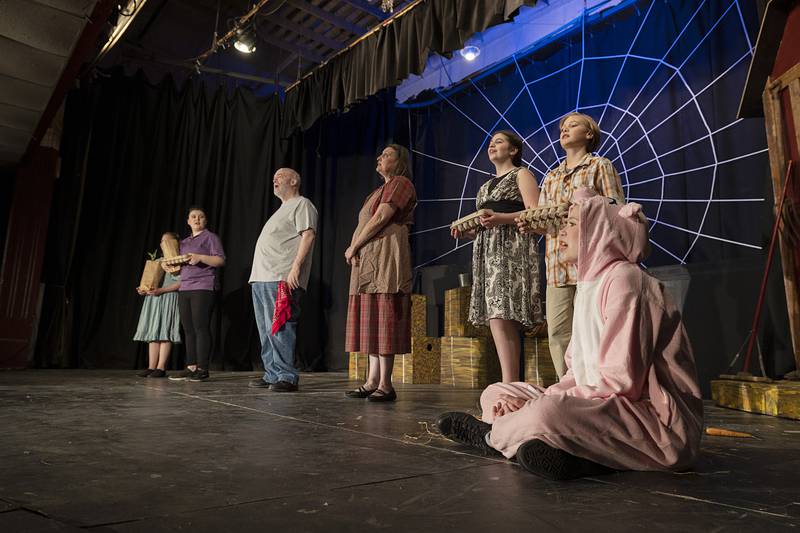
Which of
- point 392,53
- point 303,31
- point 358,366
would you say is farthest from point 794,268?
point 303,31

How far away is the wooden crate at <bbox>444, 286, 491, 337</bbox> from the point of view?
4859 mm

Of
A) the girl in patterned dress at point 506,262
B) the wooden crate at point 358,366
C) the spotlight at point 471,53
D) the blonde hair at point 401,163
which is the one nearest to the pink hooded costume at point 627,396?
the girl in patterned dress at point 506,262

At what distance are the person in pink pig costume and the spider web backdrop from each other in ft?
8.85

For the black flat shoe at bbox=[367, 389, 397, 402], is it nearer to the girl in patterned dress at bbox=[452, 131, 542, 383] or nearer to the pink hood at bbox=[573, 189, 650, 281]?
the girl in patterned dress at bbox=[452, 131, 542, 383]

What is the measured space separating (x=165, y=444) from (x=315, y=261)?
17.2 ft

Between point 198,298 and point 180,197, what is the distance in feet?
9.55

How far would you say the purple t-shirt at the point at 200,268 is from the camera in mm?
4105

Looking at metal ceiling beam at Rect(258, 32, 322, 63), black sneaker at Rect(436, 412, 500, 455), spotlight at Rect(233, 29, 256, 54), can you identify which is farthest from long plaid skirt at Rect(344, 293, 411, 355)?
metal ceiling beam at Rect(258, 32, 322, 63)

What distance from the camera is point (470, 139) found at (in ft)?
19.6

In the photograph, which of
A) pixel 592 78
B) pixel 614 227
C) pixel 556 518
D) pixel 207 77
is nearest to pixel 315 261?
pixel 207 77

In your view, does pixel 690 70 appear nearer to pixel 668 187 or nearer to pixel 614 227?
pixel 668 187

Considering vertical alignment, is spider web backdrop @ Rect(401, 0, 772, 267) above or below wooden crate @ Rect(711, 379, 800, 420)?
above

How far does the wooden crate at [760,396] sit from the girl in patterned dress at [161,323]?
157 inches

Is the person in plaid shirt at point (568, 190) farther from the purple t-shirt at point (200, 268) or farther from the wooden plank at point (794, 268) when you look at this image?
the purple t-shirt at point (200, 268)
